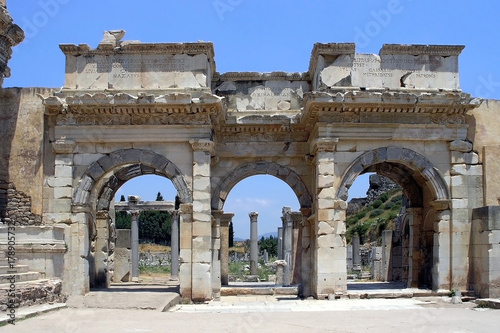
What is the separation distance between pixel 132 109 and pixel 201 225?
3164 millimetres

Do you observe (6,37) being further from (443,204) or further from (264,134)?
(443,204)

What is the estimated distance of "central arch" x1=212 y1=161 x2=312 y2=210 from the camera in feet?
56.4

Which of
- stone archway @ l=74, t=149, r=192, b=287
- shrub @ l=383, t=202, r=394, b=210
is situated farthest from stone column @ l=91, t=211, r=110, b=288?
shrub @ l=383, t=202, r=394, b=210

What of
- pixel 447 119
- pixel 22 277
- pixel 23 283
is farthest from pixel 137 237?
pixel 447 119

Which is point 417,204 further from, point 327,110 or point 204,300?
point 204,300

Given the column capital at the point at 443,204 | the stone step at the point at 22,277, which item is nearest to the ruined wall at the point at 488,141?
the column capital at the point at 443,204

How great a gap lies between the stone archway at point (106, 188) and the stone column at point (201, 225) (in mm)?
352

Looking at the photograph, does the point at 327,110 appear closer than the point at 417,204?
→ Yes

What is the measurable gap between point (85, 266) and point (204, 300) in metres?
2.95

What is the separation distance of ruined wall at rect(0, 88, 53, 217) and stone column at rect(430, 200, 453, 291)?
9.50 meters

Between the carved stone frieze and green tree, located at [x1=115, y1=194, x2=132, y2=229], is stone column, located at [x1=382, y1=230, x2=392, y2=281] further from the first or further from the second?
green tree, located at [x1=115, y1=194, x2=132, y2=229]

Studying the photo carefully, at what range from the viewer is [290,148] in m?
17.3

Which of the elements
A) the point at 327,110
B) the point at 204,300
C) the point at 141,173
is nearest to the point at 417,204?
the point at 327,110

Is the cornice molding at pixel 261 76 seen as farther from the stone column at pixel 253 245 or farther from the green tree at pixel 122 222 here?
the green tree at pixel 122 222
